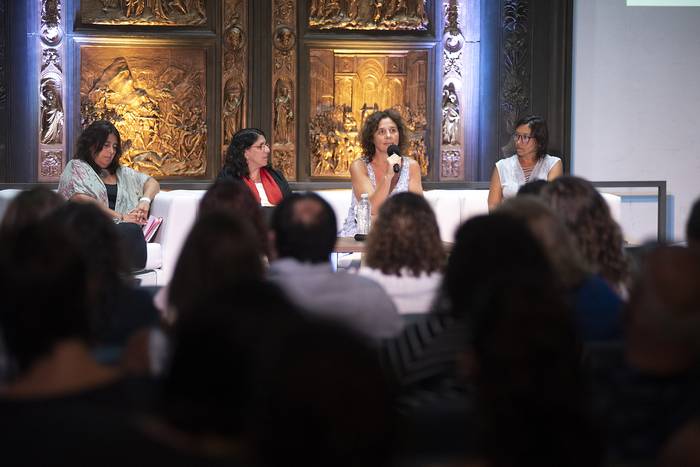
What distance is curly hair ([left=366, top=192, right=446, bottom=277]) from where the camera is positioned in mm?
3238

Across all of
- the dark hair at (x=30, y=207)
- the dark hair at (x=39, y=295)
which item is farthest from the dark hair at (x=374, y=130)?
the dark hair at (x=39, y=295)

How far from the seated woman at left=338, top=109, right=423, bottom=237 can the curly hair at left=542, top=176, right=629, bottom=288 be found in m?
3.13

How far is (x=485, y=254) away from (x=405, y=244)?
2.94ft

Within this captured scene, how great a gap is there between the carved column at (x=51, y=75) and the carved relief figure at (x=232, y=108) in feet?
4.01

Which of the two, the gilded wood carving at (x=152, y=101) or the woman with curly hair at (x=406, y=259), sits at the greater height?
the gilded wood carving at (x=152, y=101)

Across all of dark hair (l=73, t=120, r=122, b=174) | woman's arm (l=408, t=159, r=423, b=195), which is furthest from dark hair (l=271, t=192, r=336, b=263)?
dark hair (l=73, t=120, r=122, b=174)

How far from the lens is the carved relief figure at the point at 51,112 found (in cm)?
795

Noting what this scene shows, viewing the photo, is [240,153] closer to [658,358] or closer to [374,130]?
[374,130]

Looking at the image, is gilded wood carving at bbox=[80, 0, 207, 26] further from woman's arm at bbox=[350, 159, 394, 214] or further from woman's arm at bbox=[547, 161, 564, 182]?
woman's arm at bbox=[547, 161, 564, 182]

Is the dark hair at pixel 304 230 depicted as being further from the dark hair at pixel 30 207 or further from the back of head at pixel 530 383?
the back of head at pixel 530 383

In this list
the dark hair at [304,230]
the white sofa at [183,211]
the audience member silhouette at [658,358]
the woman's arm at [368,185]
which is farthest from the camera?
the white sofa at [183,211]

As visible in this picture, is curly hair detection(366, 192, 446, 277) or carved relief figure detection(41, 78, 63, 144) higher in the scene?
carved relief figure detection(41, 78, 63, 144)

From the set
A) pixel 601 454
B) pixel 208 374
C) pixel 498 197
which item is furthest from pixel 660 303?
pixel 498 197

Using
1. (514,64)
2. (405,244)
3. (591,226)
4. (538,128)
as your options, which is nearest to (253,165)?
(538,128)
